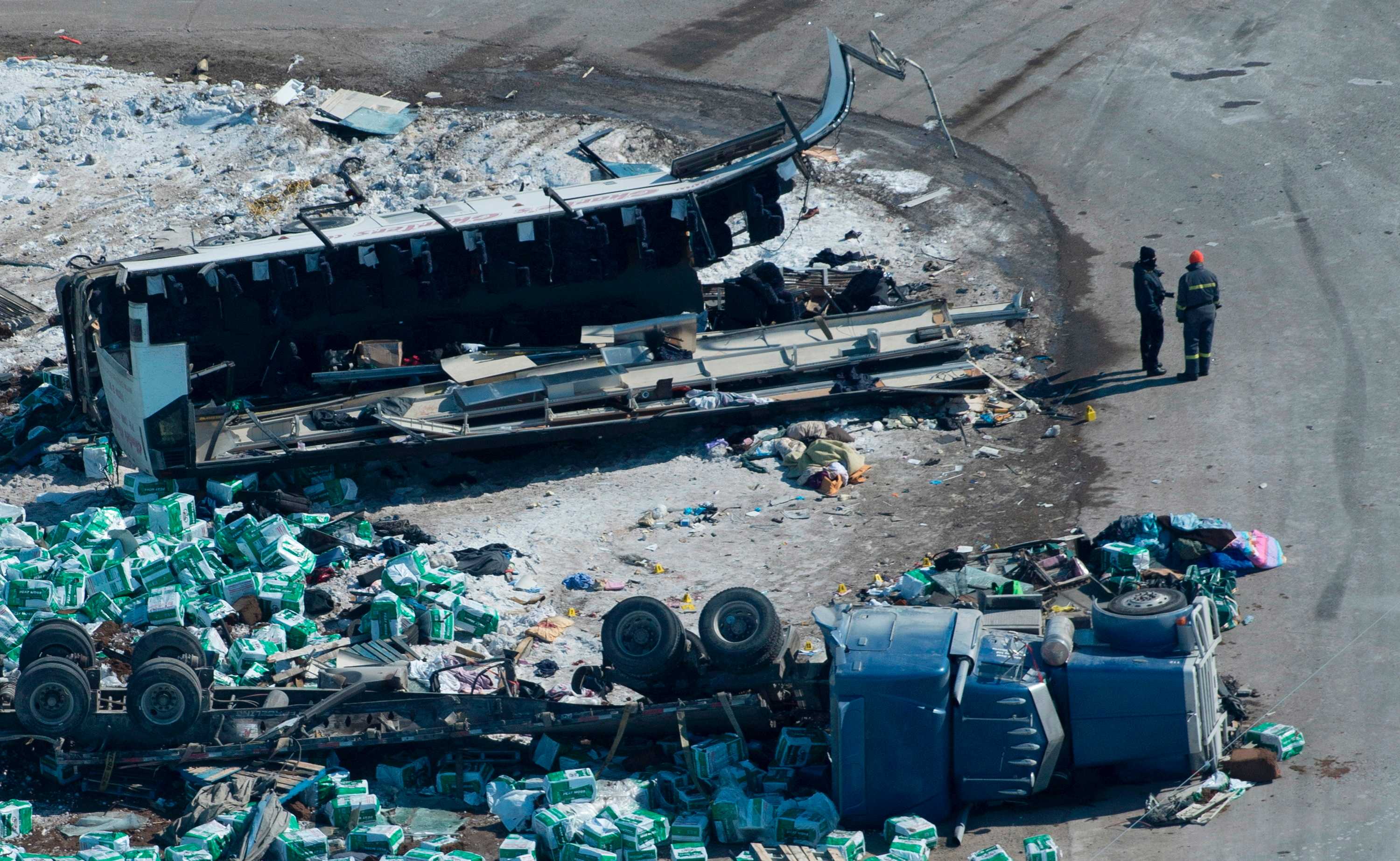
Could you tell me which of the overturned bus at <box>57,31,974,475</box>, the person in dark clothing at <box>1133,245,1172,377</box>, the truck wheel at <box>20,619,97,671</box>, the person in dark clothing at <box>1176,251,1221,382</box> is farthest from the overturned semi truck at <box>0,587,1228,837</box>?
the person in dark clothing at <box>1133,245,1172,377</box>

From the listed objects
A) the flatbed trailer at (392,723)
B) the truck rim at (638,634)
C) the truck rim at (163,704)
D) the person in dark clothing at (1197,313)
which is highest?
the person in dark clothing at (1197,313)

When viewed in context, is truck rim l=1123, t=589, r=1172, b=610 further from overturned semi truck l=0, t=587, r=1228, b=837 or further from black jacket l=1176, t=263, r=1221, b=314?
black jacket l=1176, t=263, r=1221, b=314

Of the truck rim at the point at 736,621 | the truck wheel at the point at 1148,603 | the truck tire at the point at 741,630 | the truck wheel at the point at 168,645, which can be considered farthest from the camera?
the truck wheel at the point at 168,645

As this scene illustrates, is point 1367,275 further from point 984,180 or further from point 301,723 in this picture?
point 301,723

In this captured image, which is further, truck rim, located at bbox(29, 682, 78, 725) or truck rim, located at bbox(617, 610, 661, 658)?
truck rim, located at bbox(617, 610, 661, 658)

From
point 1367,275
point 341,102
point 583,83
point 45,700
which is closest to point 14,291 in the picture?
point 341,102

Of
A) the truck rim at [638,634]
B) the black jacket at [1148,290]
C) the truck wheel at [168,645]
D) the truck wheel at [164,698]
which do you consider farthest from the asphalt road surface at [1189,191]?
the truck wheel at [168,645]

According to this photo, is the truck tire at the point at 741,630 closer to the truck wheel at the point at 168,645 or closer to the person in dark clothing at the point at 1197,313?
the truck wheel at the point at 168,645
